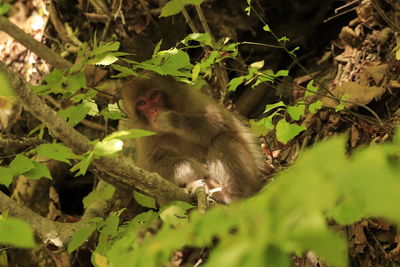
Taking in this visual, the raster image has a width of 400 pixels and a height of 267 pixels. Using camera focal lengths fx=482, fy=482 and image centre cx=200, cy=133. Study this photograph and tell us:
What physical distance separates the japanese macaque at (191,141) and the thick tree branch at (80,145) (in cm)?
84

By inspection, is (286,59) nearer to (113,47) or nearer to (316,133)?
(316,133)

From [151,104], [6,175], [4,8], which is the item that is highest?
[4,8]

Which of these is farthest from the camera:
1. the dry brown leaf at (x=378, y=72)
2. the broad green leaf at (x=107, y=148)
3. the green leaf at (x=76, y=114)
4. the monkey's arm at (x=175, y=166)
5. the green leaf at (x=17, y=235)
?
the dry brown leaf at (x=378, y=72)

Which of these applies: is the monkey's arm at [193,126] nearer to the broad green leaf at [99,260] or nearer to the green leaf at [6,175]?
the broad green leaf at [99,260]

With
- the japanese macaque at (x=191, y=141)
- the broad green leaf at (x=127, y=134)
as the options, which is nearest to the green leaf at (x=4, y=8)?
the japanese macaque at (x=191, y=141)

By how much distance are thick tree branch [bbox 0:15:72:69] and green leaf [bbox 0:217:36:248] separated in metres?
3.35

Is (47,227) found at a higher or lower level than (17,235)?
lower

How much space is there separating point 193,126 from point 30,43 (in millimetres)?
Answer: 1780

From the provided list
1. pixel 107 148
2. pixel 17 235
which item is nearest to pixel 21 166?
pixel 107 148

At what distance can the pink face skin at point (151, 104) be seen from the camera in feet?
12.2

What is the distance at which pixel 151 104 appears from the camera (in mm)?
3742

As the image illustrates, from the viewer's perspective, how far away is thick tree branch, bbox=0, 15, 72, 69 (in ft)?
13.1

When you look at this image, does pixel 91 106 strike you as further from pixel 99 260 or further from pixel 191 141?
pixel 191 141

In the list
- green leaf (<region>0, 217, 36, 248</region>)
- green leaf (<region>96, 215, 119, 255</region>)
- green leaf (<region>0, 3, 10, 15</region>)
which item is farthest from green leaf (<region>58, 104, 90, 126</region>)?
green leaf (<region>0, 3, 10, 15</region>)
